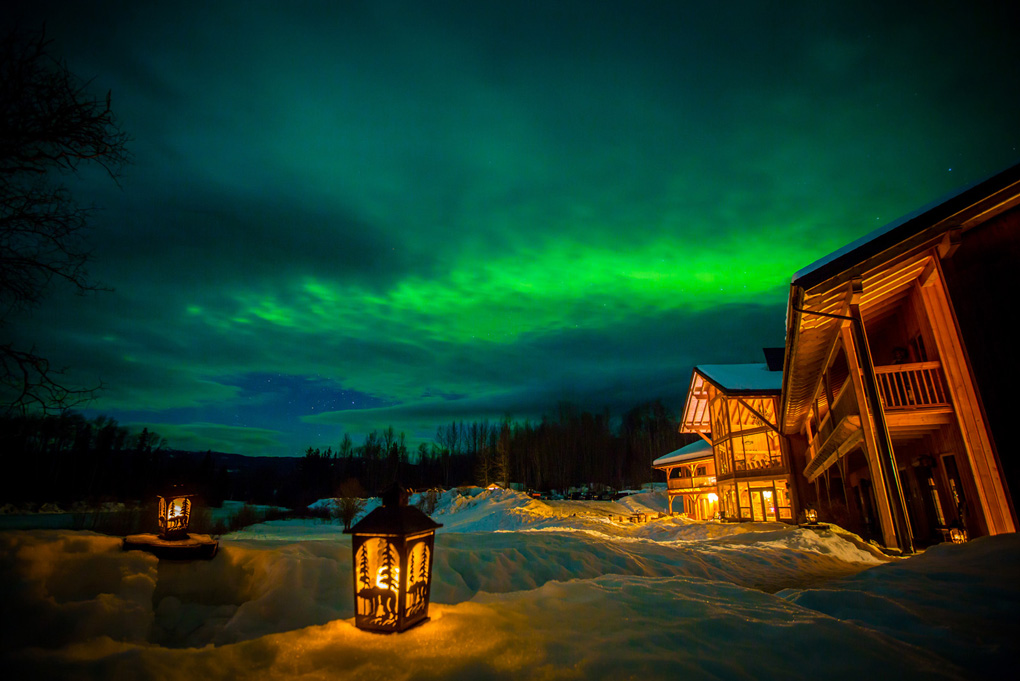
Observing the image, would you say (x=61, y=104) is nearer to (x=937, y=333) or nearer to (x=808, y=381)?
(x=937, y=333)

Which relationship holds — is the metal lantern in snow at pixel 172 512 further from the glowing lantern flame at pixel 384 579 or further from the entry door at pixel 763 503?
the entry door at pixel 763 503

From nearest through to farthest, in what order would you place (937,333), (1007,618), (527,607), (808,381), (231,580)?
(1007,618) < (527,607) < (231,580) < (937,333) < (808,381)

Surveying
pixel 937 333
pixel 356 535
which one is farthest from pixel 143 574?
pixel 937 333

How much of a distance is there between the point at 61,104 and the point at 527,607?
755 cm

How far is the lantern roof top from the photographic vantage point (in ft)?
12.0

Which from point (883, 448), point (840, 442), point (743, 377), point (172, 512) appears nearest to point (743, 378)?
point (743, 377)

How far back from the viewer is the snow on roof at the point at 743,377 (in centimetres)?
2420

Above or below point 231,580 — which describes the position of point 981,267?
above

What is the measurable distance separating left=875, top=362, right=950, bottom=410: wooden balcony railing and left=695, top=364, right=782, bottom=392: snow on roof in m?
14.3

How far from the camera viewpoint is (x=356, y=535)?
3.77 metres

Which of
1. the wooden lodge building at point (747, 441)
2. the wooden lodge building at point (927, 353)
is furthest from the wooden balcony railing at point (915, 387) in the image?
the wooden lodge building at point (747, 441)

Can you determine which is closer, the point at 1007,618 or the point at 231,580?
the point at 1007,618

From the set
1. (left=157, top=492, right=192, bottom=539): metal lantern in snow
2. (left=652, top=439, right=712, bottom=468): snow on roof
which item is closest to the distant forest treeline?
(left=652, top=439, right=712, bottom=468): snow on roof

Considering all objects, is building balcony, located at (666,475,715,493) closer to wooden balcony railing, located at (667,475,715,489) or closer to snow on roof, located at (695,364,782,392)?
wooden balcony railing, located at (667,475,715,489)
